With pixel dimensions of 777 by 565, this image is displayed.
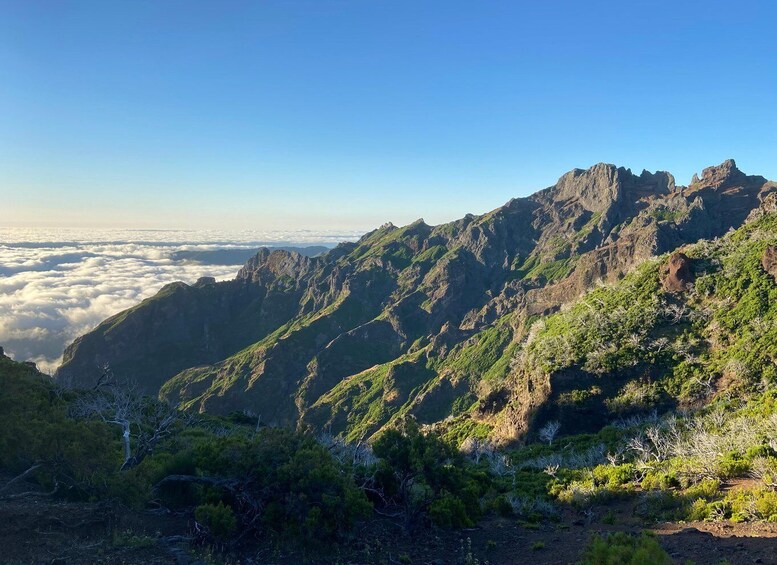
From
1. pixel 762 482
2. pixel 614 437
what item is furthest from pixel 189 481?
pixel 614 437

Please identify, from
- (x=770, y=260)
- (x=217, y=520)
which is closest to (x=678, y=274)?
(x=770, y=260)

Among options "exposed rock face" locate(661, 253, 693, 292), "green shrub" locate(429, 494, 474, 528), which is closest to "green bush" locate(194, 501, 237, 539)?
"green shrub" locate(429, 494, 474, 528)

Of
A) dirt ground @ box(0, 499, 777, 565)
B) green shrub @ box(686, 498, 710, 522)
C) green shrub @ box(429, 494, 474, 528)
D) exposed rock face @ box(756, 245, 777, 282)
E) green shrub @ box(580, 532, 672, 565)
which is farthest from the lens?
exposed rock face @ box(756, 245, 777, 282)

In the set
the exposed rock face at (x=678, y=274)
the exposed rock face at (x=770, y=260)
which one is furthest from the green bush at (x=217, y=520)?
the exposed rock face at (x=770, y=260)

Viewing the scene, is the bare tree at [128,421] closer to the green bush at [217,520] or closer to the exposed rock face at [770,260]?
the green bush at [217,520]

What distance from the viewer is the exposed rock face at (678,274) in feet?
225

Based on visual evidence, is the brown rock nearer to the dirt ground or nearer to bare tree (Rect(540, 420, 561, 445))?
bare tree (Rect(540, 420, 561, 445))

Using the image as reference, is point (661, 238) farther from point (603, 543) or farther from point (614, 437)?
point (603, 543)

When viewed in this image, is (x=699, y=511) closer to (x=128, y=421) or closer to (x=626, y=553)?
(x=626, y=553)

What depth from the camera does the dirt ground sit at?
15148 millimetres

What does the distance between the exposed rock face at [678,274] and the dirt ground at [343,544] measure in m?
57.5

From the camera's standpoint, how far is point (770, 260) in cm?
6362

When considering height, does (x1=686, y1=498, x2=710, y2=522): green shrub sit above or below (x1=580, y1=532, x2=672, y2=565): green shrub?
below

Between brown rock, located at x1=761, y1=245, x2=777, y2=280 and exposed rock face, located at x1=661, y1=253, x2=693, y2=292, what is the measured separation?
8815 millimetres
